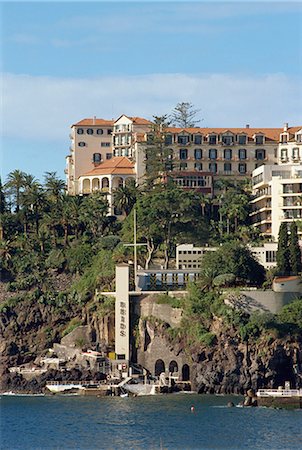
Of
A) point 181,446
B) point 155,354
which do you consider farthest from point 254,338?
point 181,446

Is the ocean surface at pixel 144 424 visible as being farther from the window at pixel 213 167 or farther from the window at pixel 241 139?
the window at pixel 241 139

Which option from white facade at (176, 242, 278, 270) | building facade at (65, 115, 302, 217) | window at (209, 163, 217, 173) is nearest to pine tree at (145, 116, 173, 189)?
building facade at (65, 115, 302, 217)

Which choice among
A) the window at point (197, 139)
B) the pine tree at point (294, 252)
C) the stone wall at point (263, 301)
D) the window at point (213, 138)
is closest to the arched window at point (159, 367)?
the stone wall at point (263, 301)

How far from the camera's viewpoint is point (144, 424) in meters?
100

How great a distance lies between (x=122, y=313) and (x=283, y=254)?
50.8ft

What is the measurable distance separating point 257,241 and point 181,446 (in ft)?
171

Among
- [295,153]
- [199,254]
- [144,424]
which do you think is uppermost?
[295,153]

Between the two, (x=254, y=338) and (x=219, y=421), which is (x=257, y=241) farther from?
(x=219, y=421)

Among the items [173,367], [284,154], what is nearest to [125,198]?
[284,154]

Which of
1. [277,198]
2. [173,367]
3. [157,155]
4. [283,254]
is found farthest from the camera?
[157,155]

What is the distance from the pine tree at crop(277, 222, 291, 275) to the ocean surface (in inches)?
609

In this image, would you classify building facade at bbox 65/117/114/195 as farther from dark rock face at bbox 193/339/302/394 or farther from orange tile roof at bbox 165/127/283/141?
dark rock face at bbox 193/339/302/394

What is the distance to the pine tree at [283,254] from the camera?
127 m

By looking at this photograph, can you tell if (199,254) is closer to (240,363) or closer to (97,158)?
(240,363)
